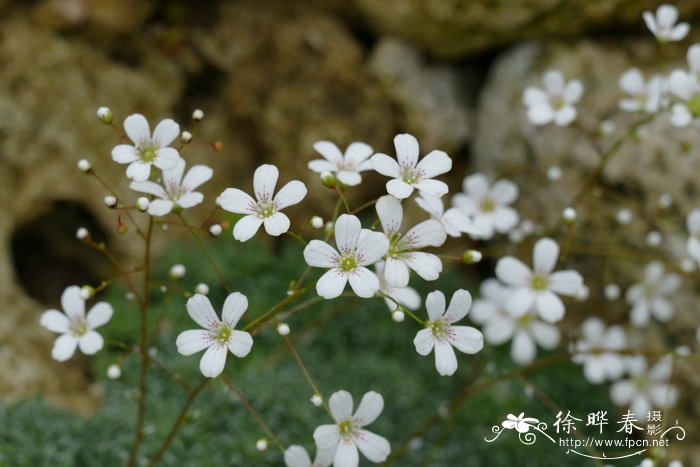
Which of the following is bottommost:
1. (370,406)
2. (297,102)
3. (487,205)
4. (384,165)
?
(370,406)

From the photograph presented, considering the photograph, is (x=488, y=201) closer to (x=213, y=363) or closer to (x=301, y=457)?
(x=301, y=457)

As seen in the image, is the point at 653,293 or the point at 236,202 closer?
the point at 236,202

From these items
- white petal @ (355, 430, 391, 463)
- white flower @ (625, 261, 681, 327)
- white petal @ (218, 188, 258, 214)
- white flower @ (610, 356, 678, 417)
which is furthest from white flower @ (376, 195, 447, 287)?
white flower @ (610, 356, 678, 417)

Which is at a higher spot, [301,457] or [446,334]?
[446,334]

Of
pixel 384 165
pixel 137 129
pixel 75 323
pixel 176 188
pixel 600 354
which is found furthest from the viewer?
pixel 600 354

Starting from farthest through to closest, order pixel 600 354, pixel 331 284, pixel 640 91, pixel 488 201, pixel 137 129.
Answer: pixel 600 354 < pixel 488 201 < pixel 640 91 < pixel 137 129 < pixel 331 284

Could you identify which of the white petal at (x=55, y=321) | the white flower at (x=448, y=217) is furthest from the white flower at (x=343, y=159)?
the white petal at (x=55, y=321)

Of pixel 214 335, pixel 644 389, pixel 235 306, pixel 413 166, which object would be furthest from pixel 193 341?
pixel 644 389

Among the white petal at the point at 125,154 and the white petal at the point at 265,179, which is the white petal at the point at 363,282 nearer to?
the white petal at the point at 265,179
